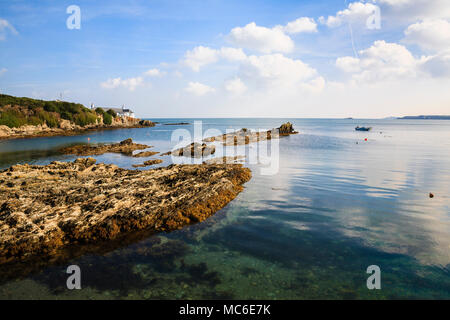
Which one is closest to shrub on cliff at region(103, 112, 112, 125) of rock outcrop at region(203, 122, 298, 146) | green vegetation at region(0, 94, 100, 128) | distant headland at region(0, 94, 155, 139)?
distant headland at region(0, 94, 155, 139)

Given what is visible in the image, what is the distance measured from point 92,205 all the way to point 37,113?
90.6m

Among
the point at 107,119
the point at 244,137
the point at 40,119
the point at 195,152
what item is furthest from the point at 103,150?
the point at 107,119

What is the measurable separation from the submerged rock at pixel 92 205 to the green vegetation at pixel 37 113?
238 feet

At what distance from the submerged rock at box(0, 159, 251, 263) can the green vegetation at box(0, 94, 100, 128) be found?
72608 millimetres

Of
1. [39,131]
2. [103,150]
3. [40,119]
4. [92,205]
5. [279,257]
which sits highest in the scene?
[40,119]

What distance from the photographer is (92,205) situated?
11.9m

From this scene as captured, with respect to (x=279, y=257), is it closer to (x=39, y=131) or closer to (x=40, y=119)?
(x=39, y=131)

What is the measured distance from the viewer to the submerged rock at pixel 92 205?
376 inches

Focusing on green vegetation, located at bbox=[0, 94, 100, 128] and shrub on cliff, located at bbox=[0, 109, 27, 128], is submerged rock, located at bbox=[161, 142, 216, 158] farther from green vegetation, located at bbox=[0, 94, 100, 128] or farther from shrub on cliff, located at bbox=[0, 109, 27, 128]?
green vegetation, located at bbox=[0, 94, 100, 128]

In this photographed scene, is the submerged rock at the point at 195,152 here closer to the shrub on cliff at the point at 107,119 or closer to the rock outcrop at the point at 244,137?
the rock outcrop at the point at 244,137

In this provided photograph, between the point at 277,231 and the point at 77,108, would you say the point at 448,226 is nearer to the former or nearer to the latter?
the point at 277,231

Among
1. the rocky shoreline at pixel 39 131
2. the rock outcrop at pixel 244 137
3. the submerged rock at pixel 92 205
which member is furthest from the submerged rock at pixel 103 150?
the rocky shoreline at pixel 39 131
